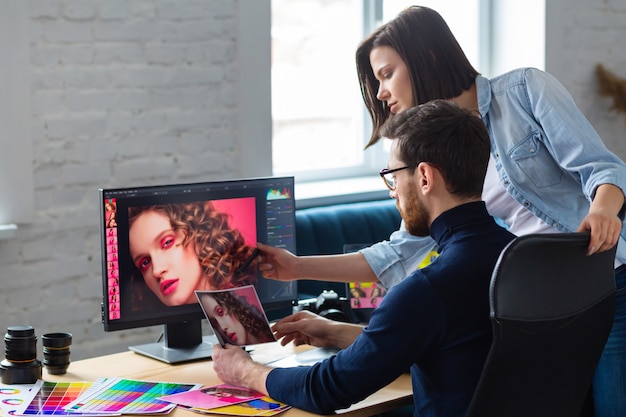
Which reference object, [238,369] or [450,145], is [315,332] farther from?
[450,145]

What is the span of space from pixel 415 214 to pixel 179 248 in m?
0.64

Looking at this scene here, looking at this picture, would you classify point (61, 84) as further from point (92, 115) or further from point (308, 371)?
point (308, 371)

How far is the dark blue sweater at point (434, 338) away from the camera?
1707 mm

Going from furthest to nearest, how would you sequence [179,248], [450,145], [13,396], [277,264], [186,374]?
[277,264] → [179,248] → [186,374] → [13,396] → [450,145]

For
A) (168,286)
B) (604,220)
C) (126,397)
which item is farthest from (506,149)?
(126,397)

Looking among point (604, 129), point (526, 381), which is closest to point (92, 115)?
point (526, 381)

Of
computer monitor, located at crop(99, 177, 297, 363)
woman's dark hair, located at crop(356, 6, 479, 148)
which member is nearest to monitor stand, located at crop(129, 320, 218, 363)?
computer monitor, located at crop(99, 177, 297, 363)

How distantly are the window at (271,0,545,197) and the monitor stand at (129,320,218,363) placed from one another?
5.23 ft

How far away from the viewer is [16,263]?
2877 millimetres

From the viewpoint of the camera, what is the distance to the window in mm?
3920

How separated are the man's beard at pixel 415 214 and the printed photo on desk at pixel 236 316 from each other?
1.70ft

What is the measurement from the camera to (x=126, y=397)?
6.35ft

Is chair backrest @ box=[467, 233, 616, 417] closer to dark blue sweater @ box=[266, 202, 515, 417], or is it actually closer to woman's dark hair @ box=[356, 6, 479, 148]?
dark blue sweater @ box=[266, 202, 515, 417]

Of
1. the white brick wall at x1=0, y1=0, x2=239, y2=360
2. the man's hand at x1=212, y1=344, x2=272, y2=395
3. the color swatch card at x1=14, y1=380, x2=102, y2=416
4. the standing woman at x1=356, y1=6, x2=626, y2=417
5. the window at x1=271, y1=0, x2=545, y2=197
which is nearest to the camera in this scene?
the color swatch card at x1=14, y1=380, x2=102, y2=416
